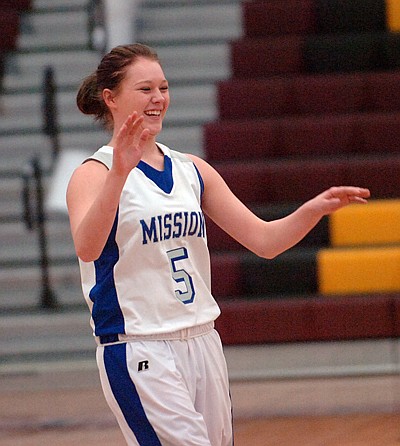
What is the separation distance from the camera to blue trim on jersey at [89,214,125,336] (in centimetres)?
252

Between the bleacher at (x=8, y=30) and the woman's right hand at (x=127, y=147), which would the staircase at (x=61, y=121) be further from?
the woman's right hand at (x=127, y=147)

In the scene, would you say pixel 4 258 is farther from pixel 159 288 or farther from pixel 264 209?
pixel 159 288

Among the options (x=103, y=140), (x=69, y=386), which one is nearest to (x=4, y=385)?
(x=69, y=386)

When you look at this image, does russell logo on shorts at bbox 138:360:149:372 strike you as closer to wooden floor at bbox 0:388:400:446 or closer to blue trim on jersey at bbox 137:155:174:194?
blue trim on jersey at bbox 137:155:174:194

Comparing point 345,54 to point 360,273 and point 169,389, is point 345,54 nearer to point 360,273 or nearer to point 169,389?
point 360,273

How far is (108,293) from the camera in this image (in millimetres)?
2529

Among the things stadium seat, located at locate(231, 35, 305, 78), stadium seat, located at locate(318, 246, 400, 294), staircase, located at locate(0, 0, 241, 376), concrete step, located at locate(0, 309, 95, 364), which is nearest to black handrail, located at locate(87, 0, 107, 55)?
staircase, located at locate(0, 0, 241, 376)

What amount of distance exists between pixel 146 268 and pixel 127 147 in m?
0.33

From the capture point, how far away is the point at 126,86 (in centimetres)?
261

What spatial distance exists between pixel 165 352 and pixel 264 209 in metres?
3.70

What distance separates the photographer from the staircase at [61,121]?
614 cm

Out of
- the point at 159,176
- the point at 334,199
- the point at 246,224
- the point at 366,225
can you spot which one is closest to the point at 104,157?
the point at 159,176

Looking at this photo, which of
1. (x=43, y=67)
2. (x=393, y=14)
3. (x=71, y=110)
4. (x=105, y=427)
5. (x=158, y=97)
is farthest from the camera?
(x=43, y=67)

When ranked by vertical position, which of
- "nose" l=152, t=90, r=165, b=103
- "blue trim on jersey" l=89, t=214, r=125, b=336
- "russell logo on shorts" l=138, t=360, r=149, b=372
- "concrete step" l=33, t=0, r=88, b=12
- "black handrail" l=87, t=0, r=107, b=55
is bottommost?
"russell logo on shorts" l=138, t=360, r=149, b=372
